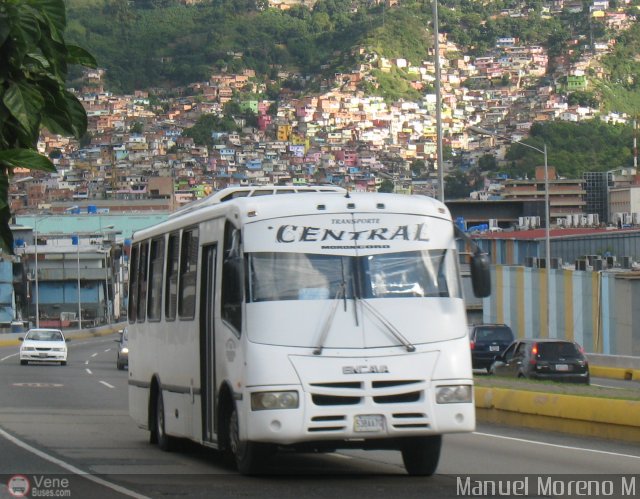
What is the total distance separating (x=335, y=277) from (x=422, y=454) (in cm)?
190

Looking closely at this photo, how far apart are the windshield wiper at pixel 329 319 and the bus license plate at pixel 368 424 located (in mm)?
702

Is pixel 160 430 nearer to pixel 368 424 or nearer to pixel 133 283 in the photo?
pixel 133 283

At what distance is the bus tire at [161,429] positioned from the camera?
17.7 meters

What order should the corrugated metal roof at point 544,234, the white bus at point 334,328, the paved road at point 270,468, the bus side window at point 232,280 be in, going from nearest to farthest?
the white bus at point 334,328 → the paved road at point 270,468 → the bus side window at point 232,280 → the corrugated metal roof at point 544,234

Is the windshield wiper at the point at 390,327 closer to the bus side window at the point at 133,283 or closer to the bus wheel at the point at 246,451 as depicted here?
the bus wheel at the point at 246,451

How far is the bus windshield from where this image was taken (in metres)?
14.2

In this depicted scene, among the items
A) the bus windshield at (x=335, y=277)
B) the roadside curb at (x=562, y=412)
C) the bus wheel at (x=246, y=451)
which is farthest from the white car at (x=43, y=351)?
the bus windshield at (x=335, y=277)

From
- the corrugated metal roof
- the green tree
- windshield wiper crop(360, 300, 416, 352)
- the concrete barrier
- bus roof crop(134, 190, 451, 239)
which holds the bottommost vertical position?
the concrete barrier

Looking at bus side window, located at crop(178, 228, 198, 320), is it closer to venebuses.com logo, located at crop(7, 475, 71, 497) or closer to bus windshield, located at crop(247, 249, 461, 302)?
bus windshield, located at crop(247, 249, 461, 302)

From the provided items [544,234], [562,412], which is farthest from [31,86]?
[544,234]

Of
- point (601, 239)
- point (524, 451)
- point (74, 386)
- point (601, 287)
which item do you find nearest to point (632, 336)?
point (601, 287)

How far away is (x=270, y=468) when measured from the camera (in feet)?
50.6

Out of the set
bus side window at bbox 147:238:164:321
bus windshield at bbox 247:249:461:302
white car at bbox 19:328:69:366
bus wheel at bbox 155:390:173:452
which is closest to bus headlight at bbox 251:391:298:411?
bus windshield at bbox 247:249:461:302

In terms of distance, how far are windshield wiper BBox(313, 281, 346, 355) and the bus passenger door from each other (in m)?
1.53
